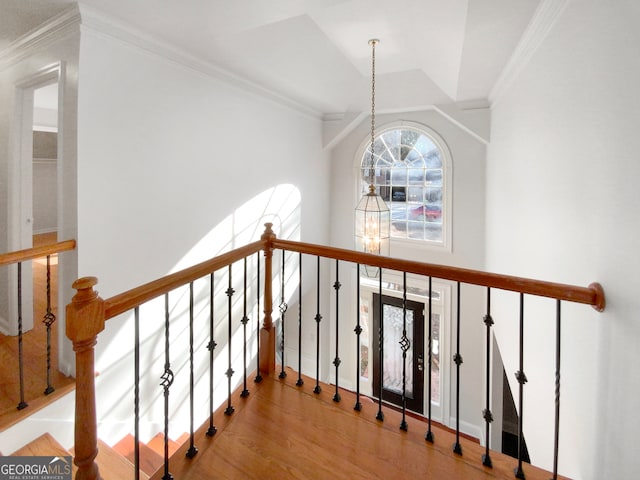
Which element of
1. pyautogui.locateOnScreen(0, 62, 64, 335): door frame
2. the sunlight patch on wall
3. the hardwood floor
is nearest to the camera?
the hardwood floor

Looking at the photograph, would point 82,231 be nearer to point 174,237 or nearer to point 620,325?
point 174,237

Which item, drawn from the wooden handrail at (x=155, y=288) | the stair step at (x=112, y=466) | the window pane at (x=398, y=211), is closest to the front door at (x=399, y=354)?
the window pane at (x=398, y=211)

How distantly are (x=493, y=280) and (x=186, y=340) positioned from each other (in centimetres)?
274

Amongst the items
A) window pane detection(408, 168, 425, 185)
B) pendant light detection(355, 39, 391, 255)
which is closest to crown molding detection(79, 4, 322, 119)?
pendant light detection(355, 39, 391, 255)

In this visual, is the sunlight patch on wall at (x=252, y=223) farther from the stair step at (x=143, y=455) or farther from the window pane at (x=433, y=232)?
the window pane at (x=433, y=232)

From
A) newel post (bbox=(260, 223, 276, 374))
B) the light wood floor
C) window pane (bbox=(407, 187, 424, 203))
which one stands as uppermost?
window pane (bbox=(407, 187, 424, 203))

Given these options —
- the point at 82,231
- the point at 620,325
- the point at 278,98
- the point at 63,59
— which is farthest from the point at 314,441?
Answer: the point at 278,98

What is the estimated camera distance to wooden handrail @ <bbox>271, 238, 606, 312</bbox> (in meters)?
1.35

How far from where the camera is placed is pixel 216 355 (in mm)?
3650

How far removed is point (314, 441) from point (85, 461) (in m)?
0.98

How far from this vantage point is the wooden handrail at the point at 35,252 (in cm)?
197

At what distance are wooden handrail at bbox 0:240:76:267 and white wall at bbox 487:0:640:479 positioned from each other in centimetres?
287

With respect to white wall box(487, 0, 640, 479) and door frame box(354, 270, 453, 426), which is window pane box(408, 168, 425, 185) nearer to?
door frame box(354, 270, 453, 426)

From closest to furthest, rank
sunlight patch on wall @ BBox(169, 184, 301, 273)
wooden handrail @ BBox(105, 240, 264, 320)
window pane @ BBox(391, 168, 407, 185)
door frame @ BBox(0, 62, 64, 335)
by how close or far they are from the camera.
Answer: wooden handrail @ BBox(105, 240, 264, 320)
door frame @ BBox(0, 62, 64, 335)
sunlight patch on wall @ BBox(169, 184, 301, 273)
window pane @ BBox(391, 168, 407, 185)
